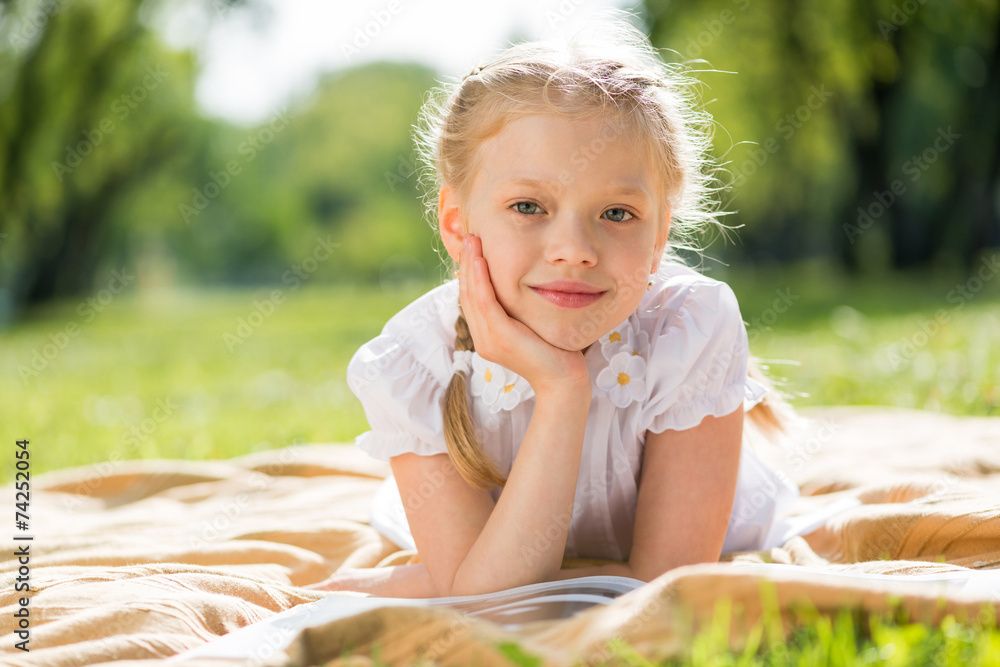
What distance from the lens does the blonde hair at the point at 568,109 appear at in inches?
83.8

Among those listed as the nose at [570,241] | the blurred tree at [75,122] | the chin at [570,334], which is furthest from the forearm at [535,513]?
the blurred tree at [75,122]

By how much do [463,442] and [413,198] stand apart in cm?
2036

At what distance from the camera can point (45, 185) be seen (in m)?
19.5

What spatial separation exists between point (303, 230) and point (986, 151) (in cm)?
3752

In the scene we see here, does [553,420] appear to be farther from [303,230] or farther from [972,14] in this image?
[303,230]

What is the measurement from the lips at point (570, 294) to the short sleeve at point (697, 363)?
1.17ft

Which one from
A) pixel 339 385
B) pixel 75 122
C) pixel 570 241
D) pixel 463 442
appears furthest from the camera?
pixel 75 122

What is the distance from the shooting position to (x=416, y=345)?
8.25ft

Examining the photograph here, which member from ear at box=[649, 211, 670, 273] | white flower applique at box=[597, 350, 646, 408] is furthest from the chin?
ear at box=[649, 211, 670, 273]

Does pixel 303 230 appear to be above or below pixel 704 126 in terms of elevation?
above

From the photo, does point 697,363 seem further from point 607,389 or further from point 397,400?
point 397,400

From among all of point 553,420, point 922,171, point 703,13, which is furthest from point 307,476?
point 922,171

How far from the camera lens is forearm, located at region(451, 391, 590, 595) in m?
1.98

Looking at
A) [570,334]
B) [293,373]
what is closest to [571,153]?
[570,334]
